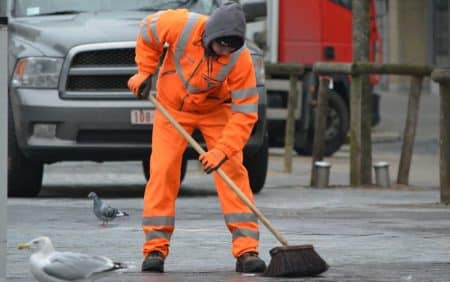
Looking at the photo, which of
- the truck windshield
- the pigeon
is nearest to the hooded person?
the pigeon

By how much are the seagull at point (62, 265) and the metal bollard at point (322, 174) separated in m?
7.83

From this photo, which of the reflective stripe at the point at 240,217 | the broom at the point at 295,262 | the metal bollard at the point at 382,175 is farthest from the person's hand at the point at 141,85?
the metal bollard at the point at 382,175

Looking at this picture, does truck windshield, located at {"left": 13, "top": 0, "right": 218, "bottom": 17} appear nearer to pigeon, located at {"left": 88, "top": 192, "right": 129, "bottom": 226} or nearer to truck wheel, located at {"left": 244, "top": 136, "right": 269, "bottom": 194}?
truck wheel, located at {"left": 244, "top": 136, "right": 269, "bottom": 194}

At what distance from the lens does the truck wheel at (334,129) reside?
21344 mm

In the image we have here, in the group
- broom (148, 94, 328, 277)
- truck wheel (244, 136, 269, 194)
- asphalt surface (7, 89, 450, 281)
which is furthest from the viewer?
truck wheel (244, 136, 269, 194)

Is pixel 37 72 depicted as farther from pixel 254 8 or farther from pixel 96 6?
pixel 254 8

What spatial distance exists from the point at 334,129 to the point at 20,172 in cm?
884

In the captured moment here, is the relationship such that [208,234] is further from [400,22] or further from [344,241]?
[400,22]

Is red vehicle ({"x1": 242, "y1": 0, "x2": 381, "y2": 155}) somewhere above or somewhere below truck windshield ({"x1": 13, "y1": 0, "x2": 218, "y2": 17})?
below

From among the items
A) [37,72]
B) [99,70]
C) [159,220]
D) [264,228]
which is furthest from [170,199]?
[37,72]

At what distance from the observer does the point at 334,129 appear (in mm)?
21578

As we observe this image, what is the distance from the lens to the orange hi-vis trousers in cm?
862

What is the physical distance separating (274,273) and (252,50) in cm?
530

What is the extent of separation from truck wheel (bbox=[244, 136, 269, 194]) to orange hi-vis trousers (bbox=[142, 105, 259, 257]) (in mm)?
4755
